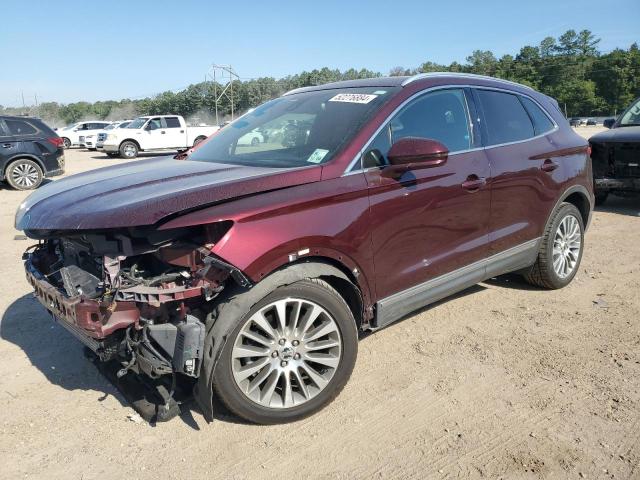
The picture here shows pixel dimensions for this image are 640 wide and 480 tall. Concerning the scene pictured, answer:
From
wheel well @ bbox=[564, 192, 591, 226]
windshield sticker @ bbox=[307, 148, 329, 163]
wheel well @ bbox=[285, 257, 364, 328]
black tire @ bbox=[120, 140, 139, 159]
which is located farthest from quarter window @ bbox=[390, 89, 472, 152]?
black tire @ bbox=[120, 140, 139, 159]

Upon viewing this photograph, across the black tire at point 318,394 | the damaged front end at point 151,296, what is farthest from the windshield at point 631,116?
the damaged front end at point 151,296

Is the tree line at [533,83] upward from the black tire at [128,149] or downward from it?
upward

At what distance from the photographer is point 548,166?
4.46m

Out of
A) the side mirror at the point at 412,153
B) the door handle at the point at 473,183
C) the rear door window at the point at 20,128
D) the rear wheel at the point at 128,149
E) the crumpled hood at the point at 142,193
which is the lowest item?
the door handle at the point at 473,183

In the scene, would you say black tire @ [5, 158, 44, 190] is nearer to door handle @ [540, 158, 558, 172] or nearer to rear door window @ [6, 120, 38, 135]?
rear door window @ [6, 120, 38, 135]

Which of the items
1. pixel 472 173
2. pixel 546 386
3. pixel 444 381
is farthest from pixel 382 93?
pixel 546 386

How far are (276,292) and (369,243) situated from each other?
699 millimetres

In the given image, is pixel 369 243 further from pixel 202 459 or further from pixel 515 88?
pixel 515 88

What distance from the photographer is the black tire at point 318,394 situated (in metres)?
2.64

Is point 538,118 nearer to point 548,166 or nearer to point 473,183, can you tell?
point 548,166

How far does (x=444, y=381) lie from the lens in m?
3.33

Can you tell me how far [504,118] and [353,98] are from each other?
144 centimetres

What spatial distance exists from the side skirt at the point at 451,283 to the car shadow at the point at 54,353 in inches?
45.5

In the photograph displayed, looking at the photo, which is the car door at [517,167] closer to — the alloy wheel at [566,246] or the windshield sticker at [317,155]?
the alloy wheel at [566,246]
